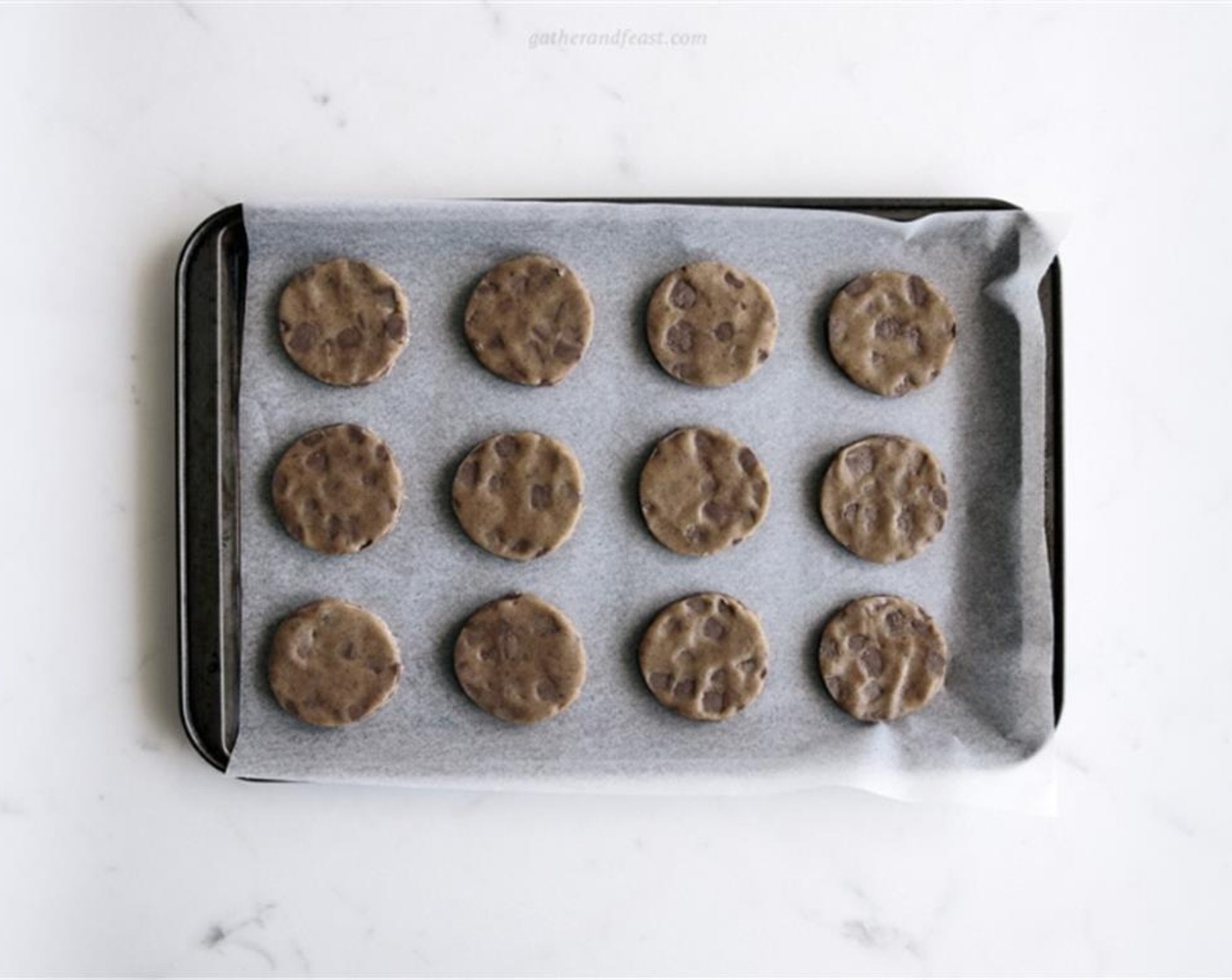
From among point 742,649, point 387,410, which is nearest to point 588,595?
point 742,649

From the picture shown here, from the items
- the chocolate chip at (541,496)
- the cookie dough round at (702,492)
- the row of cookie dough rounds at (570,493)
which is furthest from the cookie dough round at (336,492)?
the cookie dough round at (702,492)

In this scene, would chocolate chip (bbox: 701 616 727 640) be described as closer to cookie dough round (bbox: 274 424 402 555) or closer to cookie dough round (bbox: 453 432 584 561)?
cookie dough round (bbox: 453 432 584 561)

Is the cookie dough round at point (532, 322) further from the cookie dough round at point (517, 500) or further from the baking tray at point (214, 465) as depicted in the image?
the baking tray at point (214, 465)

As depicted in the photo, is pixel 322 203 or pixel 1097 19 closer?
pixel 322 203

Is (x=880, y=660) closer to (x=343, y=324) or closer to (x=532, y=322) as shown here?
(x=532, y=322)

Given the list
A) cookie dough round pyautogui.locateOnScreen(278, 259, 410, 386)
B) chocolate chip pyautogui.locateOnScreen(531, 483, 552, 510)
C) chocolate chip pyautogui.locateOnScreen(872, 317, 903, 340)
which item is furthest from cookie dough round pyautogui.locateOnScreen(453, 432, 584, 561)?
chocolate chip pyautogui.locateOnScreen(872, 317, 903, 340)

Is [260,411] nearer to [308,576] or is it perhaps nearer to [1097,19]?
[308,576]
